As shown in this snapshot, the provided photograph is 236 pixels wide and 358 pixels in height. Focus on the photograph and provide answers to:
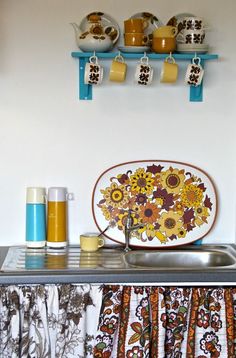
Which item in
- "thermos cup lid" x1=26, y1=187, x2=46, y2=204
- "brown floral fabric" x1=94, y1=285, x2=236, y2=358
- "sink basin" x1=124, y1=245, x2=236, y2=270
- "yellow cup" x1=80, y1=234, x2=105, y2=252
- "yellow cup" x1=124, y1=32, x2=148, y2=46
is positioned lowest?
"brown floral fabric" x1=94, y1=285, x2=236, y2=358

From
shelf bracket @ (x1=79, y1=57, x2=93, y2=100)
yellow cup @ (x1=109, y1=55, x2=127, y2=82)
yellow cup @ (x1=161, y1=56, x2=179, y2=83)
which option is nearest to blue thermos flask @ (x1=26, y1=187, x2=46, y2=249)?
shelf bracket @ (x1=79, y1=57, x2=93, y2=100)

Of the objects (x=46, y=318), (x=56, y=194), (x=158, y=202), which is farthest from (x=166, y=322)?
(x=56, y=194)

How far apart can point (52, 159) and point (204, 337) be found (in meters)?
1.03

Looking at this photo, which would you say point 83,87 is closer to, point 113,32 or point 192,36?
point 113,32

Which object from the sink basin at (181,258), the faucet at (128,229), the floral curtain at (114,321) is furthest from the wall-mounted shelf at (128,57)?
the floral curtain at (114,321)

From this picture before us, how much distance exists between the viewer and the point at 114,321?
91.4 inches

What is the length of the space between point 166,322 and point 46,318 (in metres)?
0.44

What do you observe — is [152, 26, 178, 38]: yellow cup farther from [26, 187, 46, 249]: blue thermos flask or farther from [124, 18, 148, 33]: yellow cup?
[26, 187, 46, 249]: blue thermos flask

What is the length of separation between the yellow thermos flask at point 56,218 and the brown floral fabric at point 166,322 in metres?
0.53

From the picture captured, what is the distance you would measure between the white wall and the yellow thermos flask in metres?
0.08

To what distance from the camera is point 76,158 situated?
9.35 ft

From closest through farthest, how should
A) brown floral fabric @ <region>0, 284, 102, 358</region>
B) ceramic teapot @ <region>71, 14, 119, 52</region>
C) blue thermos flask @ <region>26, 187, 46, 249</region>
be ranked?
brown floral fabric @ <region>0, 284, 102, 358</region> < ceramic teapot @ <region>71, 14, 119, 52</region> < blue thermos flask @ <region>26, 187, 46, 249</region>

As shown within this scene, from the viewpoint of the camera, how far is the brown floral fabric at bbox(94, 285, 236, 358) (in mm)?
2322

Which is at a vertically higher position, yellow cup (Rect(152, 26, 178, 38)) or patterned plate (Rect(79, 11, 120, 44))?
patterned plate (Rect(79, 11, 120, 44))
